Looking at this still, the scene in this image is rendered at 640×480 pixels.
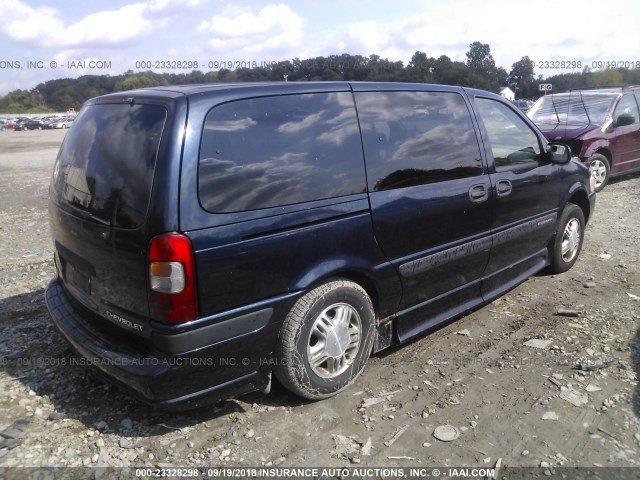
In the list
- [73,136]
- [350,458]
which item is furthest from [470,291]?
[73,136]

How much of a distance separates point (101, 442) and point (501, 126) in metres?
3.67

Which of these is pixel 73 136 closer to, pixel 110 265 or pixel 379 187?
pixel 110 265

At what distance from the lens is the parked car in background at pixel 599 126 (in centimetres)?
877

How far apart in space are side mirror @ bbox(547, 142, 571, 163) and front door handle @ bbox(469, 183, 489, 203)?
117 cm

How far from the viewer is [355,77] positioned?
5.00m

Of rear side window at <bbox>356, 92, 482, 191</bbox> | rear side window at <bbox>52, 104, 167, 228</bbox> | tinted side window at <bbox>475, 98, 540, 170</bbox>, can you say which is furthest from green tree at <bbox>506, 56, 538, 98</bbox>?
rear side window at <bbox>52, 104, 167, 228</bbox>

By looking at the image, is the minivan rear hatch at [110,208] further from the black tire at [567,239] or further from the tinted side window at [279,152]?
the black tire at [567,239]

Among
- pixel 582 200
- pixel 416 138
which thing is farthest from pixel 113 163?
pixel 582 200

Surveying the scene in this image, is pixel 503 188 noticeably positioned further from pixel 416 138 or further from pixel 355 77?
pixel 355 77

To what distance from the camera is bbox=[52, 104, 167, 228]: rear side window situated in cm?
252

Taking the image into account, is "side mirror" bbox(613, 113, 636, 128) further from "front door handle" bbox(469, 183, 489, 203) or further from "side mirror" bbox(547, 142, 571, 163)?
"front door handle" bbox(469, 183, 489, 203)

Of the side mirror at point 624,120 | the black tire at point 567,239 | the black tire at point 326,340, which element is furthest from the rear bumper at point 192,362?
the side mirror at point 624,120

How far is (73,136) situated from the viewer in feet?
10.5

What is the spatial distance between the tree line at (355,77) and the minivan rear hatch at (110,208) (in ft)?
2.56
